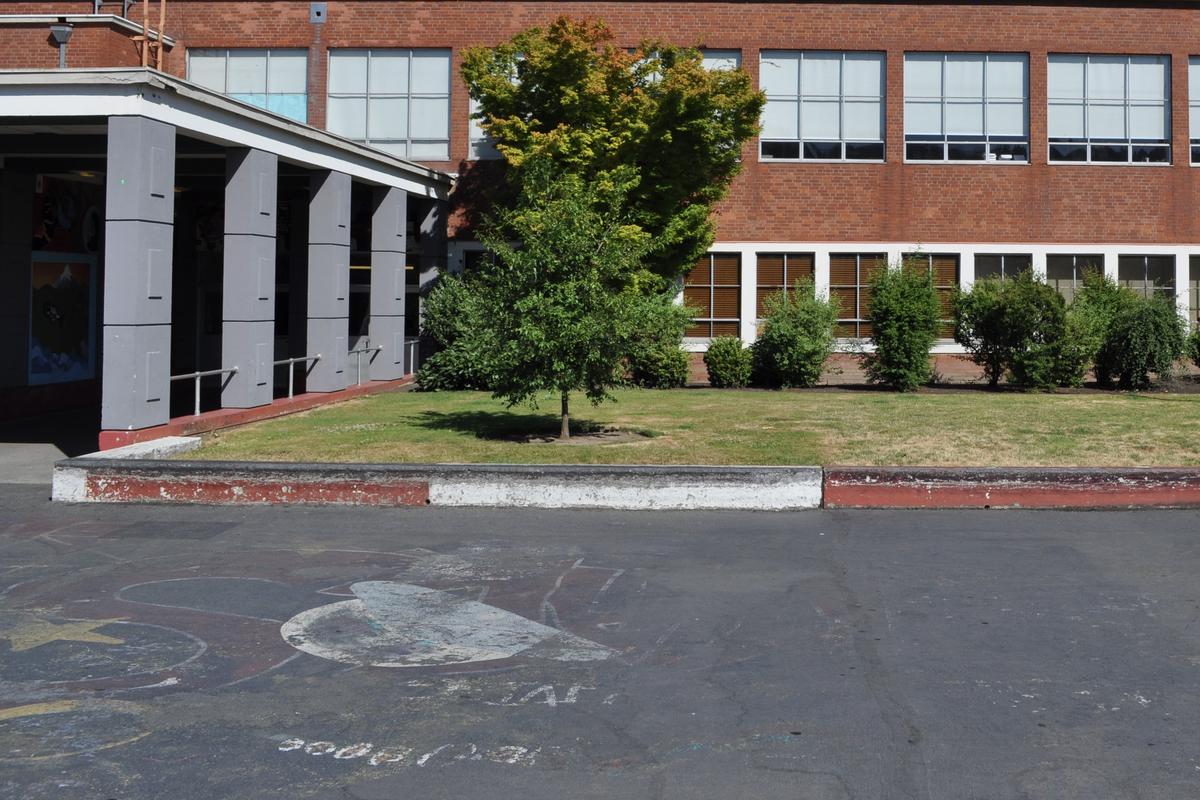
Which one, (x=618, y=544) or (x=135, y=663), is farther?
(x=618, y=544)

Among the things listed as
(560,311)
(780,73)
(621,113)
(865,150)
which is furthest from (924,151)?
(560,311)

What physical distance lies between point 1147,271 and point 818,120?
8727 millimetres

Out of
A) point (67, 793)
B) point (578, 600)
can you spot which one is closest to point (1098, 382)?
point (578, 600)

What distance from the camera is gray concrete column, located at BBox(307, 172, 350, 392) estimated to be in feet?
72.5

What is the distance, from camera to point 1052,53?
30.2 meters

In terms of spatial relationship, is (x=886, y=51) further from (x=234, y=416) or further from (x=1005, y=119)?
(x=234, y=416)

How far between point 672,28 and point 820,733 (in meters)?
26.1

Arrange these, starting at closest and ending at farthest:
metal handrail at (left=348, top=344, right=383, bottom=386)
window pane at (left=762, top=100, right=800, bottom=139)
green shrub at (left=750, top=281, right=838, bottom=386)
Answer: green shrub at (left=750, top=281, right=838, bottom=386)
metal handrail at (left=348, top=344, right=383, bottom=386)
window pane at (left=762, top=100, right=800, bottom=139)

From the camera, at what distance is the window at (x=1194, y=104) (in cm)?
3028

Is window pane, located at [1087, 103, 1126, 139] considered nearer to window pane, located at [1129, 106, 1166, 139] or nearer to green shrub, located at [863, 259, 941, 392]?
window pane, located at [1129, 106, 1166, 139]

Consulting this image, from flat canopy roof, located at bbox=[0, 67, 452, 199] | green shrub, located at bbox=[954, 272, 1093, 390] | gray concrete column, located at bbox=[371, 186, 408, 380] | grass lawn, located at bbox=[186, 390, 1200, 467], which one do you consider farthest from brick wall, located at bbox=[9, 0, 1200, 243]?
flat canopy roof, located at bbox=[0, 67, 452, 199]

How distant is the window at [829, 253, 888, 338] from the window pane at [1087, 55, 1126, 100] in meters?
6.59

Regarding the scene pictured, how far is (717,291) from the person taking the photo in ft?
98.7

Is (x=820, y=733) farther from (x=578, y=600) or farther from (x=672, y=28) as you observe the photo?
(x=672, y=28)
